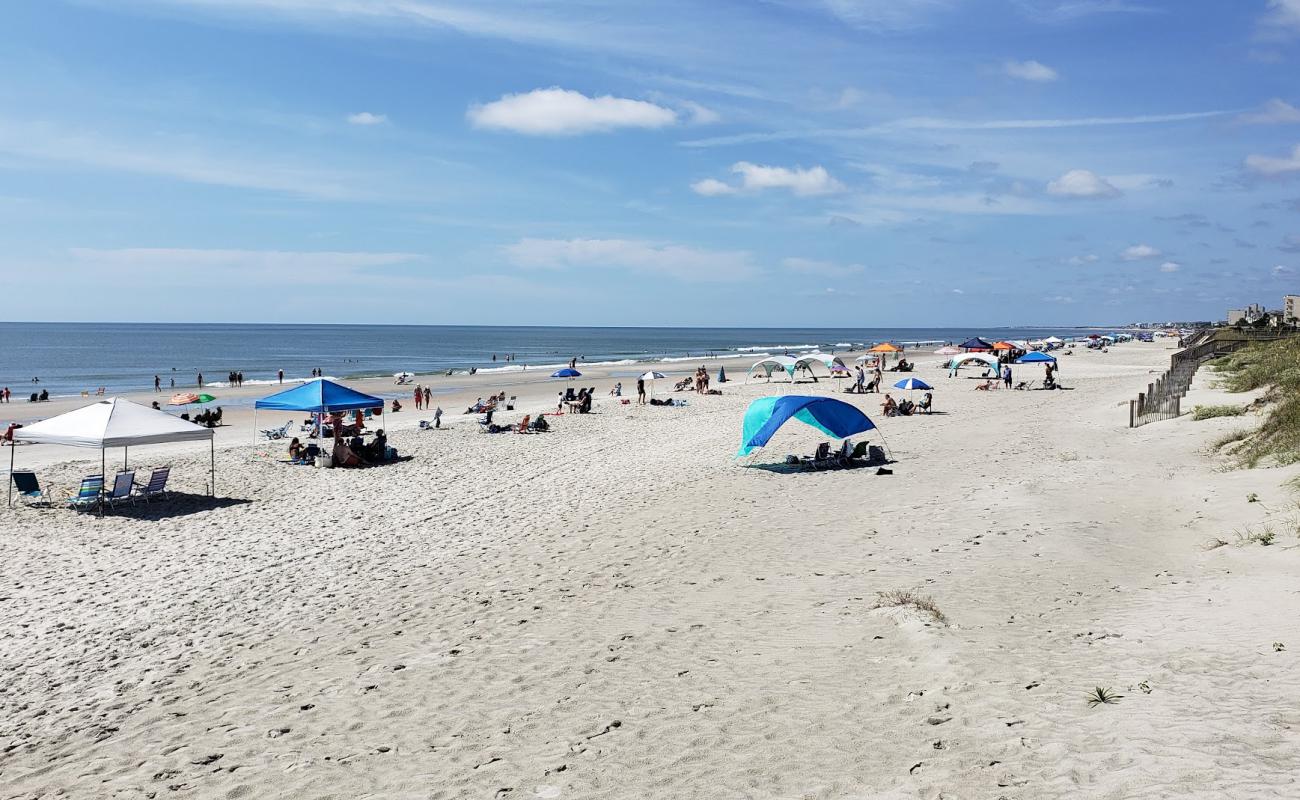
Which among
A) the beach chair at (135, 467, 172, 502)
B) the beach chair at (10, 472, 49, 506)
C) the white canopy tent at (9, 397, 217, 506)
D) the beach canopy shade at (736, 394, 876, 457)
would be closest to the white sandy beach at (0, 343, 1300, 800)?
the beach chair at (135, 467, 172, 502)

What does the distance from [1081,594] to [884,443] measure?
1083 cm

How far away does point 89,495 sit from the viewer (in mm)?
13562

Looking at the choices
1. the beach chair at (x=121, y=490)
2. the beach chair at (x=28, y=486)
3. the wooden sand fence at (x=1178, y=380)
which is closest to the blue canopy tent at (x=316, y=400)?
the beach chair at (x=121, y=490)

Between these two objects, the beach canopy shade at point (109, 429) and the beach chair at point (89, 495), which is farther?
the beach canopy shade at point (109, 429)

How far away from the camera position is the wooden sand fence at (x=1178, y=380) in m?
20.9

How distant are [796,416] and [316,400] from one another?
33.4 ft

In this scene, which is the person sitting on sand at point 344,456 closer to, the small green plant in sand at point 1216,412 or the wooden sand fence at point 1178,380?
the wooden sand fence at point 1178,380

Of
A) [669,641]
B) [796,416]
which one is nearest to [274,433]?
[796,416]

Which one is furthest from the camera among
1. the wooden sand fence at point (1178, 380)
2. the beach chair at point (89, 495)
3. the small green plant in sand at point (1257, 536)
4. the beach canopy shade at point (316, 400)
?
the wooden sand fence at point (1178, 380)

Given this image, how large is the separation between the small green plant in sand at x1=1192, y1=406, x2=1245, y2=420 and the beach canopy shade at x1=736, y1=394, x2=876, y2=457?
8044 millimetres

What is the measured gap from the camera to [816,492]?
1412cm

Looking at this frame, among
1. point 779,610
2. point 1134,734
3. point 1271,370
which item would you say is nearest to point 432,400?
point 1271,370

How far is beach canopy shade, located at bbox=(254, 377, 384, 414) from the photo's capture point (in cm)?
1852

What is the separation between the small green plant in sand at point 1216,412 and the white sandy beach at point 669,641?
17.3ft
